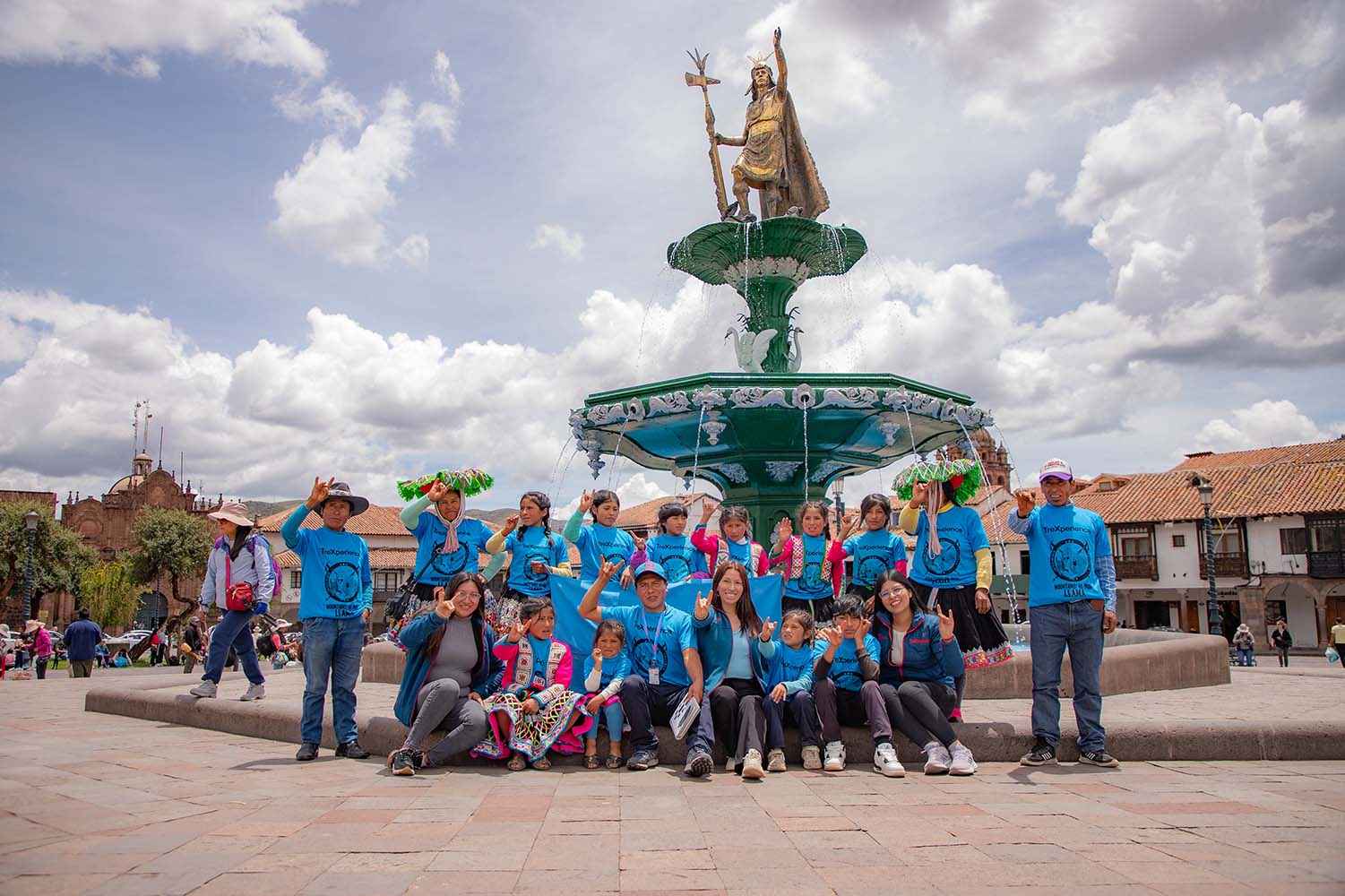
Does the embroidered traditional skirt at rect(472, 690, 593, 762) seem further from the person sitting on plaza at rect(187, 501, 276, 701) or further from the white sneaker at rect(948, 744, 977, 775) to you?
the person sitting on plaza at rect(187, 501, 276, 701)

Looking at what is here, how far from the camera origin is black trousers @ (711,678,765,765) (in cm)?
553

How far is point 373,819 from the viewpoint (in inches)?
167

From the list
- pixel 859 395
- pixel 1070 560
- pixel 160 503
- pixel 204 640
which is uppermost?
pixel 160 503

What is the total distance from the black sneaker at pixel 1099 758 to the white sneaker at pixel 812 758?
5.32 feet

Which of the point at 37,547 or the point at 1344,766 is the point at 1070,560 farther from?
the point at 37,547

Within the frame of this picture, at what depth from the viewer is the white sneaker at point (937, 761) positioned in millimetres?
5352

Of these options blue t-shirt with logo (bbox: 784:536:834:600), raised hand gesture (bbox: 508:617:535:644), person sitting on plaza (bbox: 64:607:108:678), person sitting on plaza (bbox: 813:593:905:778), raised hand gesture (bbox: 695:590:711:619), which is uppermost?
blue t-shirt with logo (bbox: 784:536:834:600)

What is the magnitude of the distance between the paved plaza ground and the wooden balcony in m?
39.3

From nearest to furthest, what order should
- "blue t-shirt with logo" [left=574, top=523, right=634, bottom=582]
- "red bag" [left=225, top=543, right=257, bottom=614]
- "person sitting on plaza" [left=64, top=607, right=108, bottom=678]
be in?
"blue t-shirt with logo" [left=574, top=523, right=634, bottom=582]
"red bag" [left=225, top=543, right=257, bottom=614]
"person sitting on plaza" [left=64, top=607, right=108, bottom=678]

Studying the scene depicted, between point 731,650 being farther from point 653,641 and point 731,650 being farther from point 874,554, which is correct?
point 874,554

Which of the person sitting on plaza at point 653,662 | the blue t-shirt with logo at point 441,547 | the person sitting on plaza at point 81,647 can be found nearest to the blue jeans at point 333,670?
the blue t-shirt with logo at point 441,547

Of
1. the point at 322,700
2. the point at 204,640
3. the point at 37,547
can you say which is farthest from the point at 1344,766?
the point at 37,547

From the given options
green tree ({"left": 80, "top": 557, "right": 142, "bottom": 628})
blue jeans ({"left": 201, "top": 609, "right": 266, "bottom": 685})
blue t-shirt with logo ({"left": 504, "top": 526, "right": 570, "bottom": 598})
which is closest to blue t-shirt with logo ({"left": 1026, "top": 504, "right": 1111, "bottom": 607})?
blue t-shirt with logo ({"left": 504, "top": 526, "right": 570, "bottom": 598})

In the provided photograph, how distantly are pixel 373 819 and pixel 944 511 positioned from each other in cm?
408
